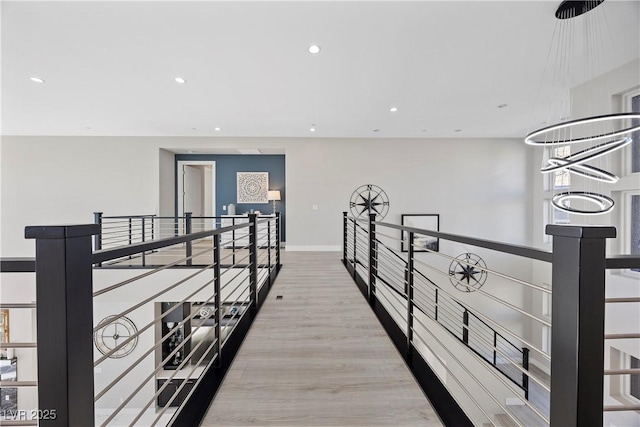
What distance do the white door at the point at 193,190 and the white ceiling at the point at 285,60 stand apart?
7.71ft

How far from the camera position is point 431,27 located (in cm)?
268

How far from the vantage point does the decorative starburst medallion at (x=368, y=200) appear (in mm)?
6730

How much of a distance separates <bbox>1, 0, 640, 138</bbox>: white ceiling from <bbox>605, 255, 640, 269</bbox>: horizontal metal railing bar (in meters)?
2.46

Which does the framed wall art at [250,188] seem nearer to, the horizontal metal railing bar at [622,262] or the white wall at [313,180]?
the white wall at [313,180]

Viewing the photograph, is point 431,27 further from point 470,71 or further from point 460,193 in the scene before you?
point 460,193

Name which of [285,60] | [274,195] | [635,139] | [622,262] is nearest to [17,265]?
[622,262]

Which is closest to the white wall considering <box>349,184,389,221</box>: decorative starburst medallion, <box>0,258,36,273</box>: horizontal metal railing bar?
<box>349,184,389,221</box>: decorative starburst medallion

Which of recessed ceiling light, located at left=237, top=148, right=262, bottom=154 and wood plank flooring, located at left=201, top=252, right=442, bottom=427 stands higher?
recessed ceiling light, located at left=237, top=148, right=262, bottom=154

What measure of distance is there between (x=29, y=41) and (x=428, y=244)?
735 cm

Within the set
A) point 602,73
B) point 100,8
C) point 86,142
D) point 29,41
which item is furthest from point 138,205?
point 602,73

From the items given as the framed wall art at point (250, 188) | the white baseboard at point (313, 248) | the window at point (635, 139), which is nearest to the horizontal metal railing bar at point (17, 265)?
the window at point (635, 139)

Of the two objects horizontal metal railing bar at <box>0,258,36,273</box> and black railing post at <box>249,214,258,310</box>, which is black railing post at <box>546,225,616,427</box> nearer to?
horizontal metal railing bar at <box>0,258,36,273</box>

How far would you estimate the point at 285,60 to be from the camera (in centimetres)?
322

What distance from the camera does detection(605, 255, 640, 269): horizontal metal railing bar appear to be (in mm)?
819
